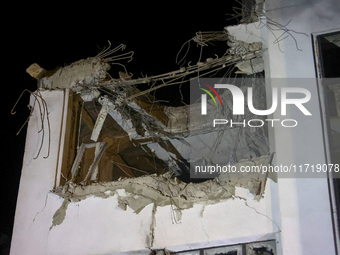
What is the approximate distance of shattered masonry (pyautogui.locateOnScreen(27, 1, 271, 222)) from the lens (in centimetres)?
590

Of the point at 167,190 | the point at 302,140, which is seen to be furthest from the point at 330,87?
the point at 167,190

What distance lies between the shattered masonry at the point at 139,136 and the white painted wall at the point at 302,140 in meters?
0.43

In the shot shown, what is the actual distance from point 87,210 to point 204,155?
4.34 meters

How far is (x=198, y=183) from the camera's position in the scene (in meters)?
5.71

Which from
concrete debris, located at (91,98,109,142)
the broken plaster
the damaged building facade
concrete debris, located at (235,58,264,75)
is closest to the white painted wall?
the damaged building facade

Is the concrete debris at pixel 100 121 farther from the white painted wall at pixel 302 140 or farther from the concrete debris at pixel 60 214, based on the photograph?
the white painted wall at pixel 302 140

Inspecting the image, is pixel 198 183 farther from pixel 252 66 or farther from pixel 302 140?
pixel 252 66

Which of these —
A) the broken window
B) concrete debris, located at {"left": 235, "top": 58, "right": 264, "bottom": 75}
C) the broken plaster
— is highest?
concrete debris, located at {"left": 235, "top": 58, "right": 264, "bottom": 75}

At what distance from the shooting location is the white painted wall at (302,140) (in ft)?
15.1

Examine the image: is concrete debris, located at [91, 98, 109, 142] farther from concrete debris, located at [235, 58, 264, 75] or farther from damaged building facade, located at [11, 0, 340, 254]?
concrete debris, located at [235, 58, 264, 75]

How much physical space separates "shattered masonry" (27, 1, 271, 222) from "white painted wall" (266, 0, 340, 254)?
426 millimetres

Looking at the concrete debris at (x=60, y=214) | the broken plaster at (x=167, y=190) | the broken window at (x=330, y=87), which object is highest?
the broken window at (x=330, y=87)

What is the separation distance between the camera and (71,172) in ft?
22.7

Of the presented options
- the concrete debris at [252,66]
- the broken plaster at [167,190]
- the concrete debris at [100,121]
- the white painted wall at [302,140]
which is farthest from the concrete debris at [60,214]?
the concrete debris at [252,66]
